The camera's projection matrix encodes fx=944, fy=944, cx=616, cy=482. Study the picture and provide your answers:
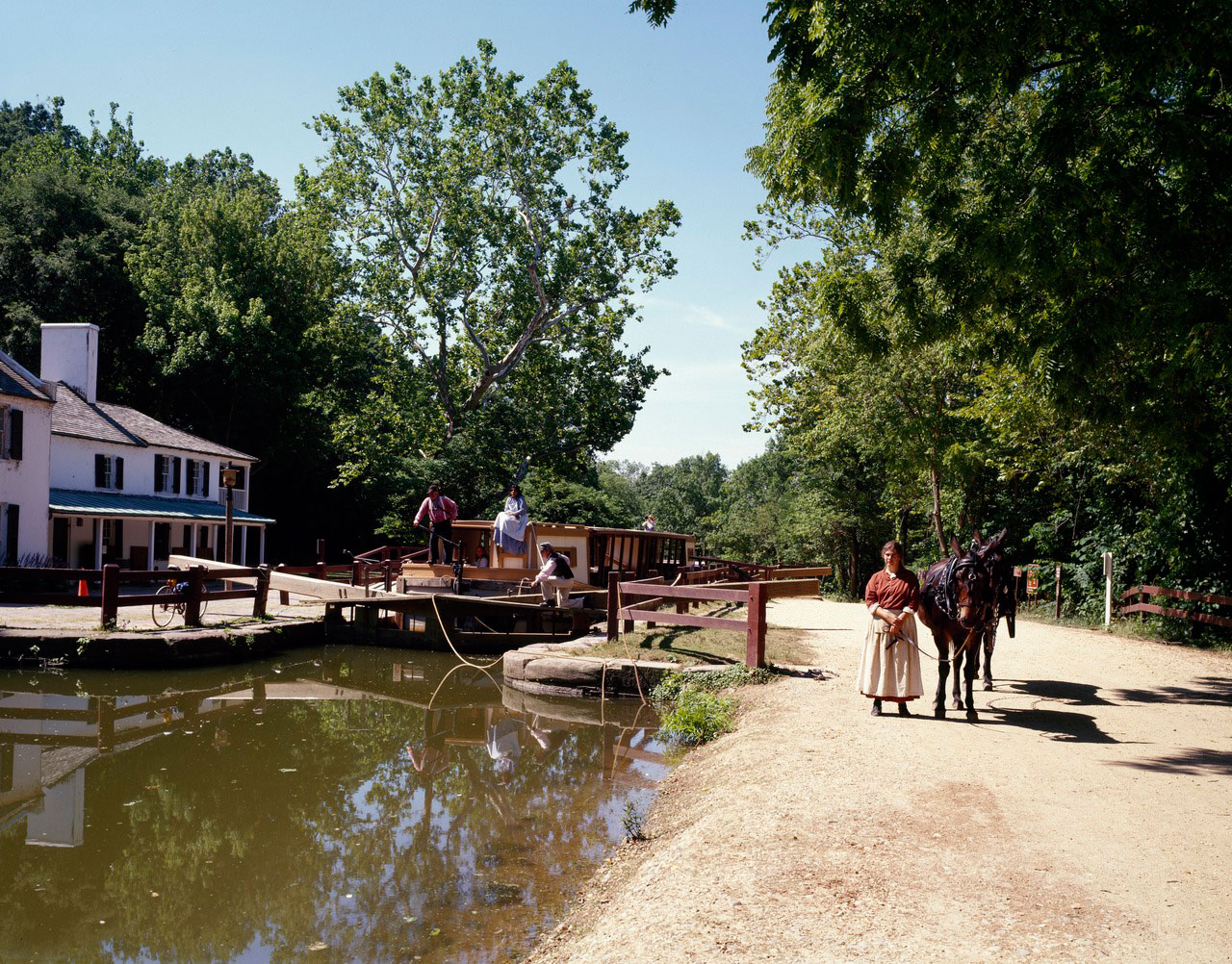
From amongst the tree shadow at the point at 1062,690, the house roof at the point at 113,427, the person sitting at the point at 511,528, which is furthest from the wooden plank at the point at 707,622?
the house roof at the point at 113,427

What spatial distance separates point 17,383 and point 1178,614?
2930 cm

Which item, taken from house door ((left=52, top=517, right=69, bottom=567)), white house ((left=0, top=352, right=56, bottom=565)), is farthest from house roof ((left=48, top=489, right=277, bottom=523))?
white house ((left=0, top=352, right=56, bottom=565))

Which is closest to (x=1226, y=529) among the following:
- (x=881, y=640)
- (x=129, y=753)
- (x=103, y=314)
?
(x=881, y=640)

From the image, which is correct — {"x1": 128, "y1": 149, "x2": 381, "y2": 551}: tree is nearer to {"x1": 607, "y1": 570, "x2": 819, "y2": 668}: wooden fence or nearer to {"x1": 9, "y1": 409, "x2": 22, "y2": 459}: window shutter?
{"x1": 9, "y1": 409, "x2": 22, "y2": 459}: window shutter

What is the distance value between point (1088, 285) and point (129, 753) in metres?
11.6

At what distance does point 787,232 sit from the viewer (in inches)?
1228

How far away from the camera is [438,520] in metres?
20.2

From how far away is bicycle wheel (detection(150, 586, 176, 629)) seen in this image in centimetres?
1770

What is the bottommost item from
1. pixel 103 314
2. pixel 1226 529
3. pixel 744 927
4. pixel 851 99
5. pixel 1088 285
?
pixel 744 927

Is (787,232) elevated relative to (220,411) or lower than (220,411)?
elevated

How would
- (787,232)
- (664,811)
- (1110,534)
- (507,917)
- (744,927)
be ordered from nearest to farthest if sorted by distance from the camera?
(744,927) → (507,917) → (664,811) → (1110,534) → (787,232)

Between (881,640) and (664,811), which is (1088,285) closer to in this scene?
(881,640)

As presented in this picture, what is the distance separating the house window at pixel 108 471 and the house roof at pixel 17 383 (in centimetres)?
503

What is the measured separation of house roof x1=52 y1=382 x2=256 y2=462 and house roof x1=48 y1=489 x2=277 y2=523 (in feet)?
6.26
